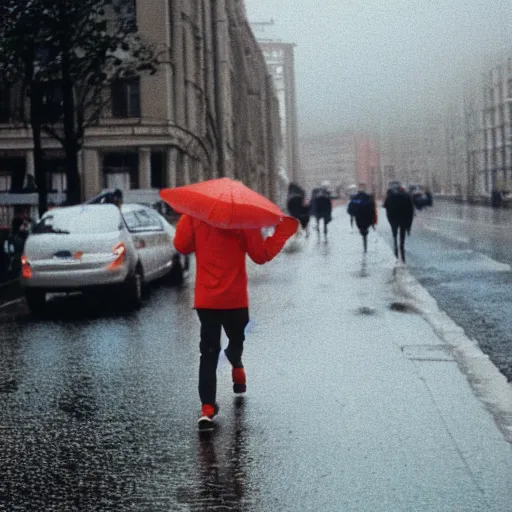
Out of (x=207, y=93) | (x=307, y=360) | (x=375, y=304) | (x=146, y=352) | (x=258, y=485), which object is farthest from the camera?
(x=207, y=93)

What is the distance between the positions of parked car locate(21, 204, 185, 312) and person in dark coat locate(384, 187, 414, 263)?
6.68m

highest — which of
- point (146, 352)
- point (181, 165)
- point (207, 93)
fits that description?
point (207, 93)

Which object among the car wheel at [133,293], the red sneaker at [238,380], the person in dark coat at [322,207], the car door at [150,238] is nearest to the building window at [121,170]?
the person in dark coat at [322,207]

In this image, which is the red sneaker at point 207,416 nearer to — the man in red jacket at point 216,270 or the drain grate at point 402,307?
the man in red jacket at point 216,270

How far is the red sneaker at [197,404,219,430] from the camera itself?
6250 millimetres

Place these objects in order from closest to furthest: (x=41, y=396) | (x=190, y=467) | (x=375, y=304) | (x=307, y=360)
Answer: (x=190, y=467)
(x=41, y=396)
(x=307, y=360)
(x=375, y=304)

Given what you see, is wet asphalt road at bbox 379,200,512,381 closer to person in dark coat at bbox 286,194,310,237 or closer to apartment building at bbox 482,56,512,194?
person in dark coat at bbox 286,194,310,237

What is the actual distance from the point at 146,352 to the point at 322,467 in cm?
465

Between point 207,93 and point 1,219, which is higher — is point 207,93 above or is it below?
above

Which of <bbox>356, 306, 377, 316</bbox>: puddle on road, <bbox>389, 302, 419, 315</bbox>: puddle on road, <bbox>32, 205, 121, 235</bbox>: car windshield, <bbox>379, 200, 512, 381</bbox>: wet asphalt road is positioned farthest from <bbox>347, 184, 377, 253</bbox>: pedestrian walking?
<bbox>356, 306, 377, 316</bbox>: puddle on road

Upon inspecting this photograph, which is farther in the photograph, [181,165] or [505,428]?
[181,165]

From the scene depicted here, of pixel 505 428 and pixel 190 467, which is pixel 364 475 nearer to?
pixel 190 467

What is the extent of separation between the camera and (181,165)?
51875 mm

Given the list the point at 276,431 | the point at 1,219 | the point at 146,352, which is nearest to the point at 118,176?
the point at 1,219
